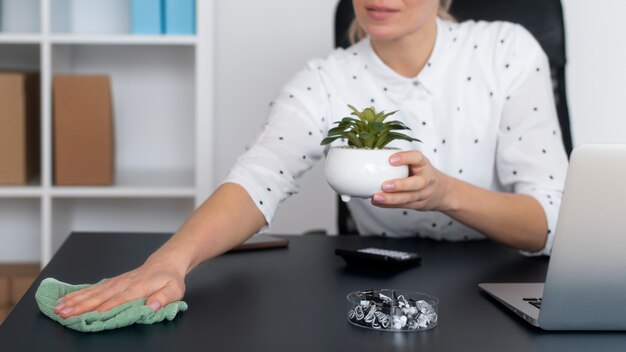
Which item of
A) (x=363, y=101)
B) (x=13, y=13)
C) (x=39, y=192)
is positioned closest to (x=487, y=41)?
(x=363, y=101)

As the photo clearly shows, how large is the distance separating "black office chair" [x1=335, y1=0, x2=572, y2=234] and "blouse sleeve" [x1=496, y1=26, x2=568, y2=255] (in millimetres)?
218

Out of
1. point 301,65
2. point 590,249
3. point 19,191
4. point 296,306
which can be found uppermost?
point 301,65

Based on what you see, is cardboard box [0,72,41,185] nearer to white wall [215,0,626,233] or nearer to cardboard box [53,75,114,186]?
cardboard box [53,75,114,186]

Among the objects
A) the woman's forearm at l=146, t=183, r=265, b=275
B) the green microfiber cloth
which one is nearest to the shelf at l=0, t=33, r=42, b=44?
the woman's forearm at l=146, t=183, r=265, b=275

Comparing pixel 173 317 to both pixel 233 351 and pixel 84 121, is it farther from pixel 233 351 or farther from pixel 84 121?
pixel 84 121

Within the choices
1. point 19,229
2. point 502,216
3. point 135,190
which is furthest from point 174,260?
point 19,229

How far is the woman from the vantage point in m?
1.37

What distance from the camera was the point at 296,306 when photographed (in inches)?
39.5

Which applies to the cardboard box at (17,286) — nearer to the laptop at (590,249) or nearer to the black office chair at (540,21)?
the black office chair at (540,21)

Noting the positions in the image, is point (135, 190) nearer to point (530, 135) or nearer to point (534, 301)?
point (530, 135)

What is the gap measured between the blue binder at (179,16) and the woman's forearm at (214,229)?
4.62 ft

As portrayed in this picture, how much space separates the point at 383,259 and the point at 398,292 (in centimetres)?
27

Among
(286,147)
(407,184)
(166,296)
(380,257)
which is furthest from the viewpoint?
(286,147)

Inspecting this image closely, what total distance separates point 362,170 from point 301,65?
6.15ft
